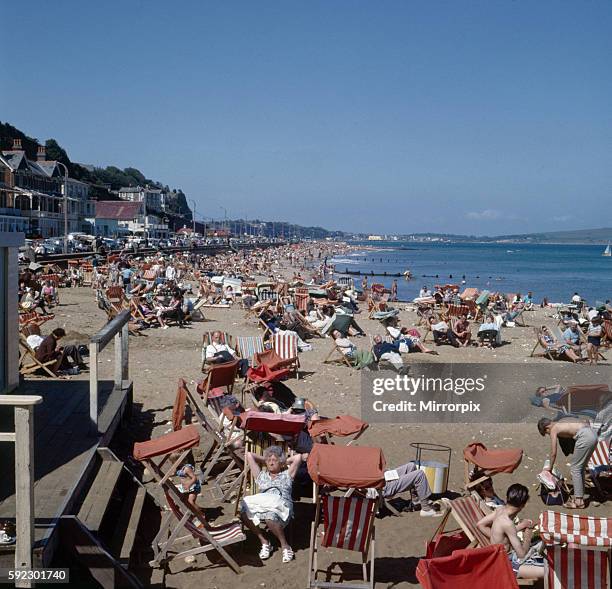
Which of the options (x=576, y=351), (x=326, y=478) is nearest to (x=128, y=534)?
(x=326, y=478)

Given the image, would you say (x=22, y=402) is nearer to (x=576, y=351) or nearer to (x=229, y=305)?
(x=576, y=351)

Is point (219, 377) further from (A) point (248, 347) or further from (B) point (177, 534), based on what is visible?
(B) point (177, 534)

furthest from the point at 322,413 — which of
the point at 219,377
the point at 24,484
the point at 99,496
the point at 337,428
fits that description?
the point at 24,484

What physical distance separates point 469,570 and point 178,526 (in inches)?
84.2

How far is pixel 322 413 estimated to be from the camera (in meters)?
9.21

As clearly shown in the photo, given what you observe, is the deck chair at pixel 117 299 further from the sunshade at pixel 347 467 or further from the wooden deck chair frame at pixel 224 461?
the sunshade at pixel 347 467

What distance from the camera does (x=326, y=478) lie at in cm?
460

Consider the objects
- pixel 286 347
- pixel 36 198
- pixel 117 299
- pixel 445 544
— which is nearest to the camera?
pixel 445 544

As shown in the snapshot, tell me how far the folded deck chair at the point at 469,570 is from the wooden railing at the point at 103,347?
3290 mm

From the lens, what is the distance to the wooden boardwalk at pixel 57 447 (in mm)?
4223

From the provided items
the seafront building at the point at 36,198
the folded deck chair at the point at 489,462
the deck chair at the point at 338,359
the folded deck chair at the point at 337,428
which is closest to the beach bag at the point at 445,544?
the folded deck chair at the point at 489,462

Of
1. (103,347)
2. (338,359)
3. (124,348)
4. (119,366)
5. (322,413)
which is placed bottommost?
(322,413)

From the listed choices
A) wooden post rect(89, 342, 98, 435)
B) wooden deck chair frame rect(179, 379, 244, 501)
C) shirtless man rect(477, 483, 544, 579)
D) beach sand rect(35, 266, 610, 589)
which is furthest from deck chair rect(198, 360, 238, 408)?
shirtless man rect(477, 483, 544, 579)

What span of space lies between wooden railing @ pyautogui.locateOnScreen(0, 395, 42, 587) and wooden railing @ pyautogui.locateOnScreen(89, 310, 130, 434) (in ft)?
7.15
